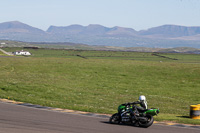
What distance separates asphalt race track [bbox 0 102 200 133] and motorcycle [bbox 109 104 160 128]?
13.1 inches

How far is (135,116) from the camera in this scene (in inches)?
674

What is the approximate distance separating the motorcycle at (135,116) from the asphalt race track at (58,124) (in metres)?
0.33

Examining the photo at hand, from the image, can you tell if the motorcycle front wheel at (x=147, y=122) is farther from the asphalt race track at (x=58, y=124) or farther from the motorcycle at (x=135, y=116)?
the asphalt race track at (x=58, y=124)

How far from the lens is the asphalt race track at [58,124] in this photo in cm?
1525

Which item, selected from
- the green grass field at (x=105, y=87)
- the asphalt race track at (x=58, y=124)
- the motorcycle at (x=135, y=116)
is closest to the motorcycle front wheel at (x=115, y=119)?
the motorcycle at (x=135, y=116)

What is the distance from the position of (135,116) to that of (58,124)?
382 centimetres

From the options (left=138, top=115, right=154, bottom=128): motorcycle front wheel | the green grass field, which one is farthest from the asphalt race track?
the green grass field

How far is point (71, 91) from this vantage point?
→ 31.1 metres

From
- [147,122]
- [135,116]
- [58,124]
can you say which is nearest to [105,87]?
[135,116]

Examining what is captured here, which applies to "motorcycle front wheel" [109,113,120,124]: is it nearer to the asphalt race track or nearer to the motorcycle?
the motorcycle

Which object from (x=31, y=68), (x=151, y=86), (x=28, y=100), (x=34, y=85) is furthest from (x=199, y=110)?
(x=31, y=68)

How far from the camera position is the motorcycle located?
55.4 ft

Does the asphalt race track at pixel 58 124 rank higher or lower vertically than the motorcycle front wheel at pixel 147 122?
lower

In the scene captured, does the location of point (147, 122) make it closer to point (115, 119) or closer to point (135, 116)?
point (135, 116)
